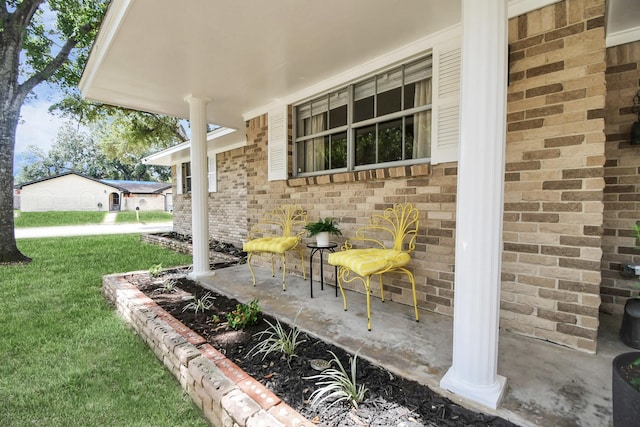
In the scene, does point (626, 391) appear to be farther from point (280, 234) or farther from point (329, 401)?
point (280, 234)

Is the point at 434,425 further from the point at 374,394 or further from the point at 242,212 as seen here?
the point at 242,212

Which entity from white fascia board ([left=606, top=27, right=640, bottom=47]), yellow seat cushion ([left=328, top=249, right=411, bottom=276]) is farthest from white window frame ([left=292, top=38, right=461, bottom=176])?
white fascia board ([left=606, top=27, right=640, bottom=47])

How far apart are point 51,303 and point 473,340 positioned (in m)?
4.49

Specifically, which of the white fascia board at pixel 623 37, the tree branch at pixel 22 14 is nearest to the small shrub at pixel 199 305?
the white fascia board at pixel 623 37

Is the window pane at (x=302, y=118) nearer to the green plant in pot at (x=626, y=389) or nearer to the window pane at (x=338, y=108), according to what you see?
the window pane at (x=338, y=108)

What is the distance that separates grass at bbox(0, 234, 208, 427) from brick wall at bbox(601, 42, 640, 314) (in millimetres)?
3355

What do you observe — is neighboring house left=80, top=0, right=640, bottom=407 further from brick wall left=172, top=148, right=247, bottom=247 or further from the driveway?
the driveway

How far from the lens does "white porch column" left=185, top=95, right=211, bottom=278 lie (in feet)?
13.5

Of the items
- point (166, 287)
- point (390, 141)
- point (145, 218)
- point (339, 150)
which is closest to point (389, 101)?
point (390, 141)

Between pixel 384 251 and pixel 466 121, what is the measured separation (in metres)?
1.45

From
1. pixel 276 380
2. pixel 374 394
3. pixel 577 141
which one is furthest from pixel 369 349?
pixel 577 141

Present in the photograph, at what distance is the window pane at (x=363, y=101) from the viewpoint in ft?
11.0

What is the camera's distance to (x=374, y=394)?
1.56 m

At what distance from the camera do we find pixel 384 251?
2676 mm
